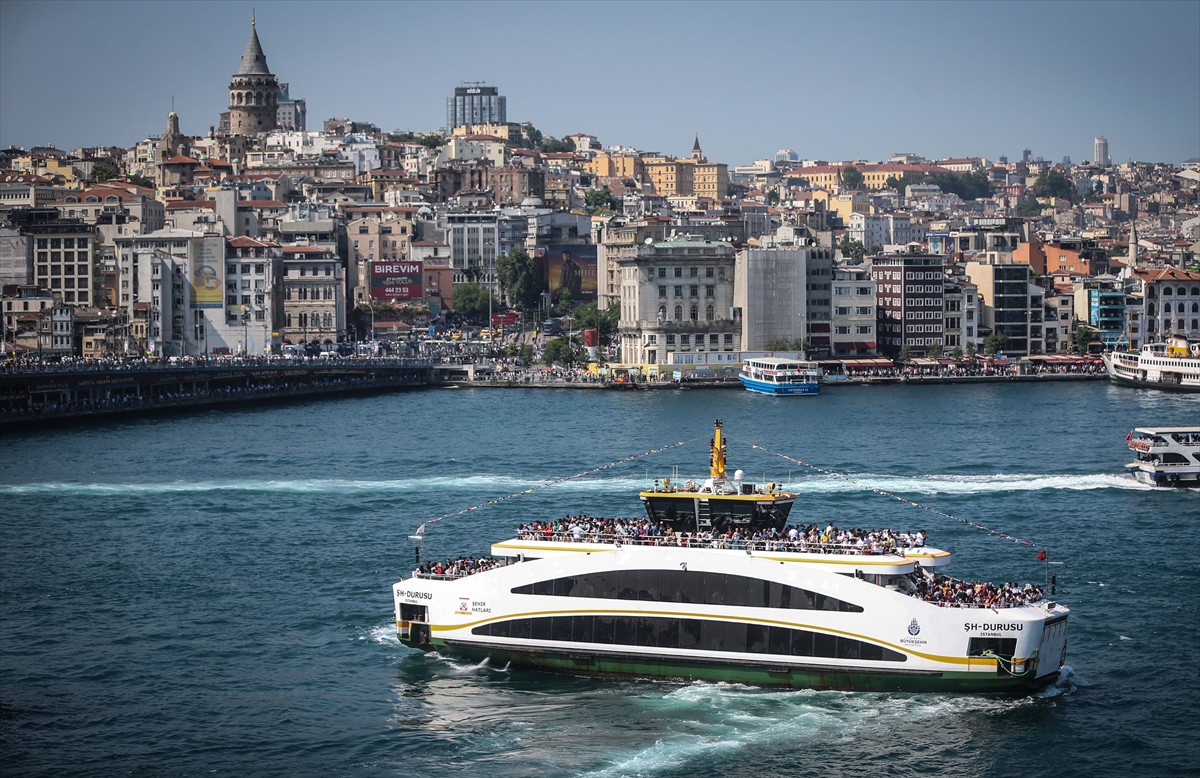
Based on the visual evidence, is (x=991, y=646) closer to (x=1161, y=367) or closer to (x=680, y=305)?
(x=1161, y=367)

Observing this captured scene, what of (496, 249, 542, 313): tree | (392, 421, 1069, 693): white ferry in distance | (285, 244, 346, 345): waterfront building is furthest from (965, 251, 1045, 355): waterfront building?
(392, 421, 1069, 693): white ferry in distance

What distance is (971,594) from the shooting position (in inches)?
919

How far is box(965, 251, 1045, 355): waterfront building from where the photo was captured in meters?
96.8

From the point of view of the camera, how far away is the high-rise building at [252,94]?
17150cm

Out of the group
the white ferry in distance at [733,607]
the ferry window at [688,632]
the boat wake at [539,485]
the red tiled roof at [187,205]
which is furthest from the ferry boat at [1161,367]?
the ferry window at [688,632]

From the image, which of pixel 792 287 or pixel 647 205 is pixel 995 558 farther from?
pixel 647 205

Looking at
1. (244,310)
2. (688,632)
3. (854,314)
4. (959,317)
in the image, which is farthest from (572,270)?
(688,632)

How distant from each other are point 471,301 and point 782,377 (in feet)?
130

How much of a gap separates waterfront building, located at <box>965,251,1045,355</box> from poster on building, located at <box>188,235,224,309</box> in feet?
142

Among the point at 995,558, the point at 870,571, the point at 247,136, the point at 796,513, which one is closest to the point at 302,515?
the point at 796,513

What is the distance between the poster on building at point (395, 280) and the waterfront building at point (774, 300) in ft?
92.8

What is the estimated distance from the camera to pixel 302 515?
40.0 meters

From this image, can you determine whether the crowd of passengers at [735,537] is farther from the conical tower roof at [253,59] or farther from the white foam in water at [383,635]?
the conical tower roof at [253,59]

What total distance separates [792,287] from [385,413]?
27806mm
